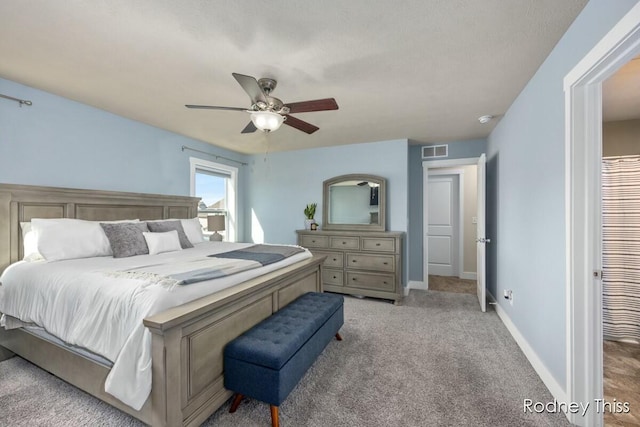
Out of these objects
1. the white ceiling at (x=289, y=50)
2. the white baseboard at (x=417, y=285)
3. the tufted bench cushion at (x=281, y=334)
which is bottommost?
the white baseboard at (x=417, y=285)

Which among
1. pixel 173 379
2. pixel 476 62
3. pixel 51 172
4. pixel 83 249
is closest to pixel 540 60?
pixel 476 62

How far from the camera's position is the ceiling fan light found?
2080 mm

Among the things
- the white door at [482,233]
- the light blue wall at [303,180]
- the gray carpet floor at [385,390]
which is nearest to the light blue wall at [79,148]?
the light blue wall at [303,180]

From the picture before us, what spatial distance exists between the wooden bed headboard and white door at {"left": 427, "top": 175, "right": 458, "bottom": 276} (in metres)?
4.79

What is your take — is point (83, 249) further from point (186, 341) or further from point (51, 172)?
point (186, 341)

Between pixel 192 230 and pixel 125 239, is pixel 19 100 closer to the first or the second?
pixel 125 239

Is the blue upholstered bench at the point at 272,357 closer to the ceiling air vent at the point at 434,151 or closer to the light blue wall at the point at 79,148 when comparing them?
the light blue wall at the point at 79,148

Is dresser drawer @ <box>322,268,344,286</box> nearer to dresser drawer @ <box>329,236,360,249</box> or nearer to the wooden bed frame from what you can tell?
dresser drawer @ <box>329,236,360,249</box>

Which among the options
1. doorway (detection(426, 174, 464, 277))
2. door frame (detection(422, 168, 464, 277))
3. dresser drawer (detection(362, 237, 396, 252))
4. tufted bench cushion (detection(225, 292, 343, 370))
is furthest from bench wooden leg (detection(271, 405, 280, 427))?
door frame (detection(422, 168, 464, 277))

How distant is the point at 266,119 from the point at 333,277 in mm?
2844

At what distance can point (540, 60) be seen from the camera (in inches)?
81.0

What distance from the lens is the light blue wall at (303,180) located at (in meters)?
4.29

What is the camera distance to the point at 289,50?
1.96 meters

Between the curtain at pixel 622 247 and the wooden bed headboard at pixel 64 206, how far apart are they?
16.9 feet
